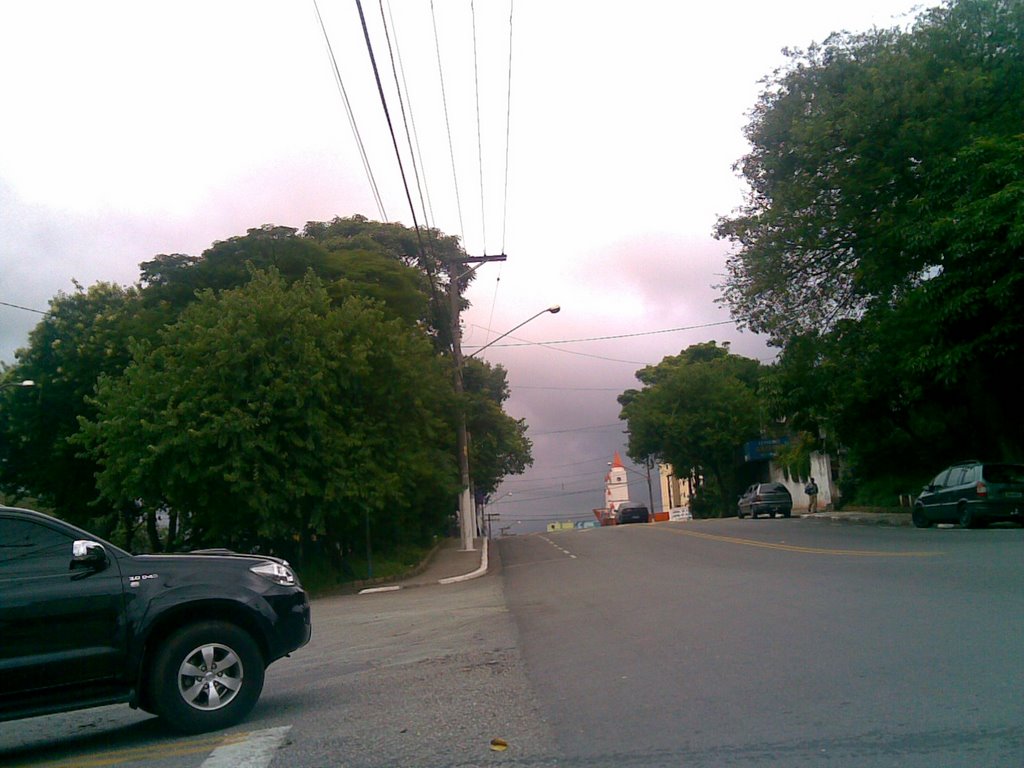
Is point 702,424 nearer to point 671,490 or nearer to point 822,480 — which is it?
point 822,480

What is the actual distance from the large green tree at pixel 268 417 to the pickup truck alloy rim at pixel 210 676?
13.3 meters

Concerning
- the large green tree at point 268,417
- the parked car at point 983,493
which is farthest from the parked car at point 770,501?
the large green tree at point 268,417

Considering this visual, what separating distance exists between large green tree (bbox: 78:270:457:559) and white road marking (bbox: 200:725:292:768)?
1374cm

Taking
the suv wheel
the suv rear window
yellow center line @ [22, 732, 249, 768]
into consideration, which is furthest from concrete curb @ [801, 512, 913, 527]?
yellow center line @ [22, 732, 249, 768]

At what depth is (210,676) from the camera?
24.5 ft

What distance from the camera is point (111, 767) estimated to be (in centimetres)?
667

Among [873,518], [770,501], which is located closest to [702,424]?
[770,501]

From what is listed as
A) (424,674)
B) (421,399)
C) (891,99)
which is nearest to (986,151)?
(891,99)

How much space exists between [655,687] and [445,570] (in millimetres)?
19729

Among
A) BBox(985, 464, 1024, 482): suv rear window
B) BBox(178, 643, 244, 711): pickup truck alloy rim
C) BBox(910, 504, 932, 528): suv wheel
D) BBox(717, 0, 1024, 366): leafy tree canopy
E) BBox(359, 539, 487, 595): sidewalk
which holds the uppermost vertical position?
BBox(717, 0, 1024, 366): leafy tree canopy

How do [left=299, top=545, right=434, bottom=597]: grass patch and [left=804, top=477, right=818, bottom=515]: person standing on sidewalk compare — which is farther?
[left=804, top=477, right=818, bottom=515]: person standing on sidewalk

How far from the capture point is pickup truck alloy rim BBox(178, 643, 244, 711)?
739cm

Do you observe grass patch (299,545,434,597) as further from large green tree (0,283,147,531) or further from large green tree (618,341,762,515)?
large green tree (618,341,762,515)

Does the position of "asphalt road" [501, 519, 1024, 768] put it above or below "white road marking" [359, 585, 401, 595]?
below
